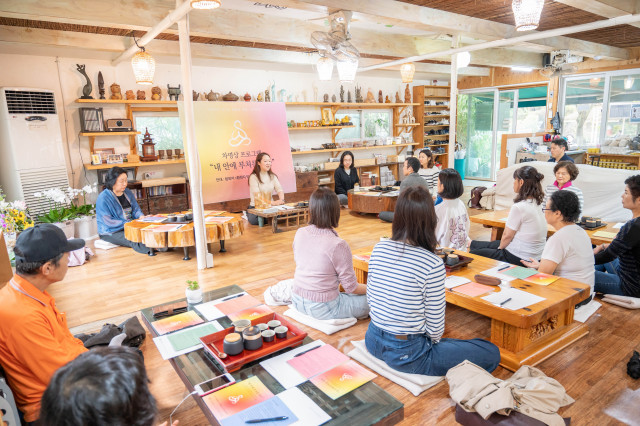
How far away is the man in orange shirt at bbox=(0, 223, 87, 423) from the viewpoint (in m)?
1.71

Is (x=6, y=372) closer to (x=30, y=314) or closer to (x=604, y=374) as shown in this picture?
(x=30, y=314)

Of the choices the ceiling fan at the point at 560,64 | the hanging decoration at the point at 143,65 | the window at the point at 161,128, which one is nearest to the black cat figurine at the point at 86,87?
the window at the point at 161,128

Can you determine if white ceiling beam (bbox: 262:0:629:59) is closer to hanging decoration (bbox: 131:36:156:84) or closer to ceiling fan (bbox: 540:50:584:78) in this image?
ceiling fan (bbox: 540:50:584:78)

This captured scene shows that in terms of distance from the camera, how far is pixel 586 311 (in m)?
3.28

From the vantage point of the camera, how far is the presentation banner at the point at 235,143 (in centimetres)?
657

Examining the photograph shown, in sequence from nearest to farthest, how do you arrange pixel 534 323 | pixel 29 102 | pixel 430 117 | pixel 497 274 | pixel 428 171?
pixel 534 323
pixel 497 274
pixel 29 102
pixel 428 171
pixel 430 117

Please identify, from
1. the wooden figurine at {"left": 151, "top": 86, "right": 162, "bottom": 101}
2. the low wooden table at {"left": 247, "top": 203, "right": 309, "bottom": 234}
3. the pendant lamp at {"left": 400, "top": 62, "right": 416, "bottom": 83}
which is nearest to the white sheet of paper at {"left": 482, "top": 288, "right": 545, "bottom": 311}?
the low wooden table at {"left": 247, "top": 203, "right": 309, "bottom": 234}

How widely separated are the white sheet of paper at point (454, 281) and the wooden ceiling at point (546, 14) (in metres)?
3.28

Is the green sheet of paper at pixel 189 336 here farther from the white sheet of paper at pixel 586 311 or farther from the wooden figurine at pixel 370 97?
the wooden figurine at pixel 370 97

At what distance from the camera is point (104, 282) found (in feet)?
14.3

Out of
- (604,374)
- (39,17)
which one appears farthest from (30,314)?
(39,17)

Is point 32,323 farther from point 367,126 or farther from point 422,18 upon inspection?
point 367,126

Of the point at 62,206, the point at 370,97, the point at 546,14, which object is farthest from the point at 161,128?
the point at 546,14

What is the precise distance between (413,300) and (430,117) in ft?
32.3
